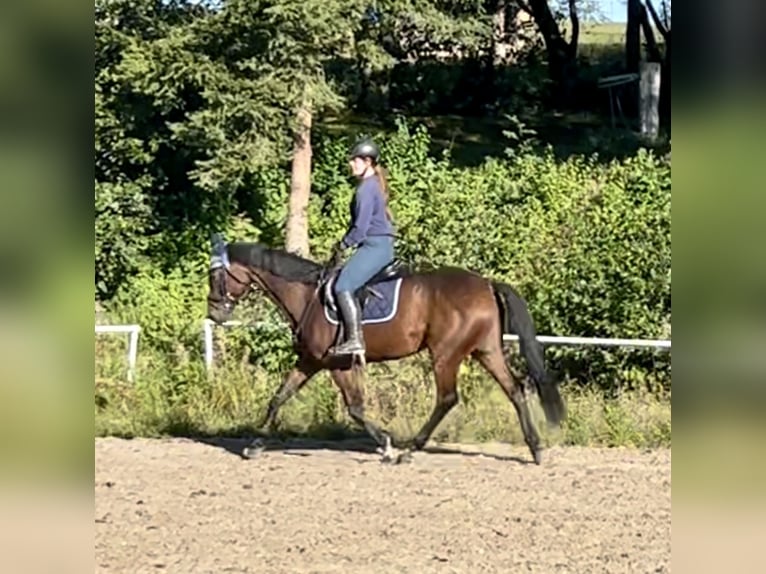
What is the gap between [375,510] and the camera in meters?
6.79

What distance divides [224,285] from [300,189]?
8.46 meters

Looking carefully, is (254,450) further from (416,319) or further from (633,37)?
(633,37)

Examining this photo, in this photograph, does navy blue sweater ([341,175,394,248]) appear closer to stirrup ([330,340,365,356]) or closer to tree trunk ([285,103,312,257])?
stirrup ([330,340,365,356])

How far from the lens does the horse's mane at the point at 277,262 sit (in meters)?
8.40

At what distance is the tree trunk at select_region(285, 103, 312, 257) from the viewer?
1638 centimetres

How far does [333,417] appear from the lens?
392 inches

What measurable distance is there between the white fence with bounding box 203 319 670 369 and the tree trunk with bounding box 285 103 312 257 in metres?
4.66

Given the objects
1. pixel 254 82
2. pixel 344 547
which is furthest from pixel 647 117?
pixel 344 547

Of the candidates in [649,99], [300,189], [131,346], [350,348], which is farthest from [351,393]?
[649,99]

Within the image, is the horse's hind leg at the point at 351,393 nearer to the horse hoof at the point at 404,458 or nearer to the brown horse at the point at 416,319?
the brown horse at the point at 416,319

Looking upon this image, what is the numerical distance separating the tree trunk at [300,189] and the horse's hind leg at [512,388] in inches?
314

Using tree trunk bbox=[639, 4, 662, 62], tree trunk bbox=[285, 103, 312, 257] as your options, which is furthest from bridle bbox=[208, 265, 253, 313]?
tree trunk bbox=[639, 4, 662, 62]

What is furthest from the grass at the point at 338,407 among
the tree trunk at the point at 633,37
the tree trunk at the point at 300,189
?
the tree trunk at the point at 633,37
